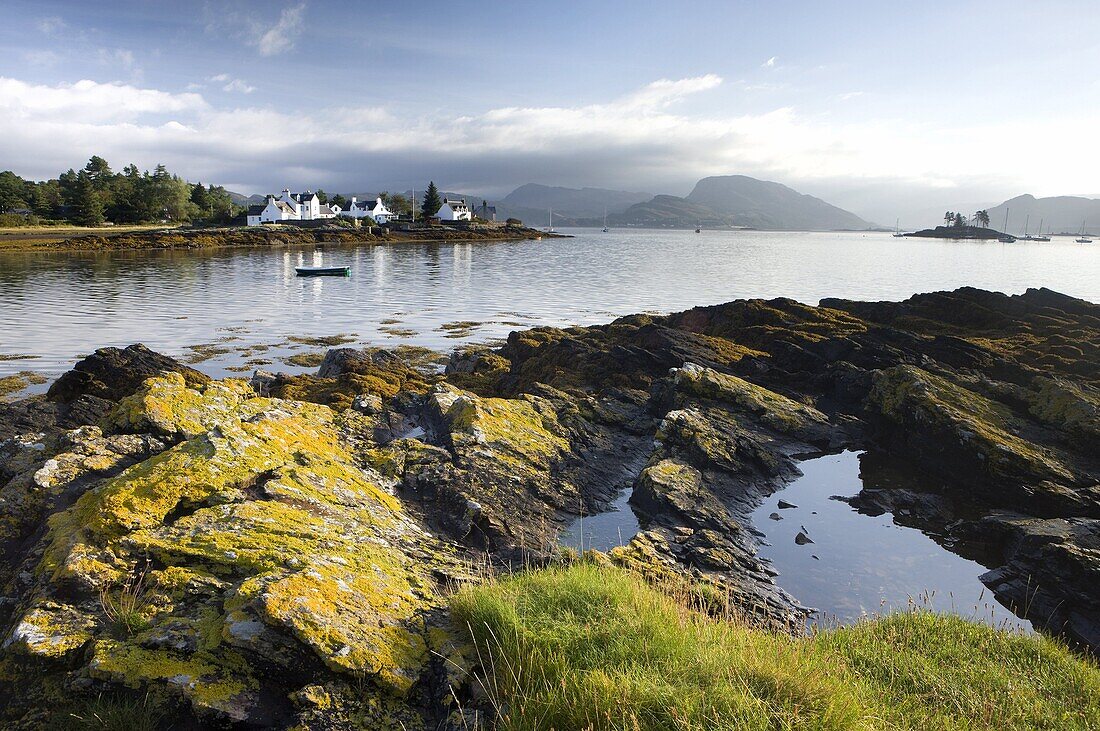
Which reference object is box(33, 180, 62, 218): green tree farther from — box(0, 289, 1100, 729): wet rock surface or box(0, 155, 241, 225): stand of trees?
box(0, 289, 1100, 729): wet rock surface

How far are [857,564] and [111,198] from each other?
183395mm

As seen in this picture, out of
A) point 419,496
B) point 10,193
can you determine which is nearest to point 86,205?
point 10,193

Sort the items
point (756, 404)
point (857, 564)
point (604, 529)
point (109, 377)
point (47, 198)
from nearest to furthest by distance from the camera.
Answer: point (857, 564) → point (604, 529) → point (756, 404) → point (109, 377) → point (47, 198)

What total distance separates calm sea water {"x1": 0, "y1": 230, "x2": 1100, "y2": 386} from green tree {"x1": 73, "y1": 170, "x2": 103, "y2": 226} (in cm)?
5420

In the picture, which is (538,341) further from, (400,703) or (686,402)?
(400,703)

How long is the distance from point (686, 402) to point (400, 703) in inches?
467

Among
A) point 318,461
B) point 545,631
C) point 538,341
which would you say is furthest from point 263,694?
point 538,341

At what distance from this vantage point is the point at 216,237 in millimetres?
119688

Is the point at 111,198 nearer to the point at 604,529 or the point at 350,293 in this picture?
the point at 350,293

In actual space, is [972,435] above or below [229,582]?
below

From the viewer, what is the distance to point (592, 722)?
15.2 ft

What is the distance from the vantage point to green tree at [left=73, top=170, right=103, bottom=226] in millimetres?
129500

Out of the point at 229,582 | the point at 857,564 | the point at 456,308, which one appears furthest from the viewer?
the point at 456,308

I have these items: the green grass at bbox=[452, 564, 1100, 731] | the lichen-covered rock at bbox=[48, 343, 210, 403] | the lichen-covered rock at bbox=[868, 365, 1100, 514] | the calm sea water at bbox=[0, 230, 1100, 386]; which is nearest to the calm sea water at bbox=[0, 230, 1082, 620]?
the calm sea water at bbox=[0, 230, 1100, 386]
